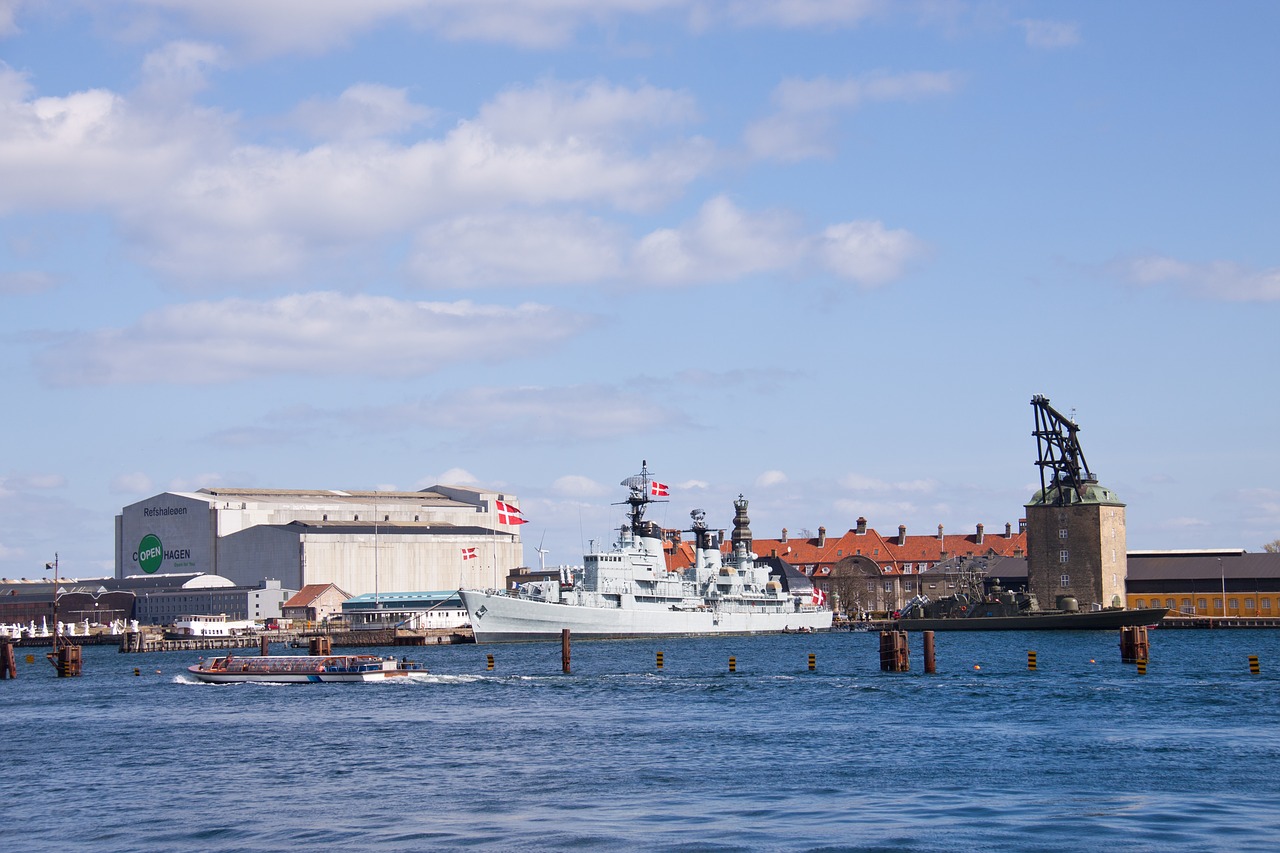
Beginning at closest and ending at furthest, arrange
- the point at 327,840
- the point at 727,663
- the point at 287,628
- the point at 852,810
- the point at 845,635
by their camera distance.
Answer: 1. the point at 327,840
2. the point at 852,810
3. the point at 727,663
4. the point at 845,635
5. the point at 287,628

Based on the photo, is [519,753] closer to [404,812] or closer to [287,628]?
[404,812]

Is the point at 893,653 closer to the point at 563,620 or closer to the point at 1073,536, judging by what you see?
the point at 563,620

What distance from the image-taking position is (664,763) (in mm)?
41344

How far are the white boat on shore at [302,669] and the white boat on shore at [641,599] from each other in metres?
36.0

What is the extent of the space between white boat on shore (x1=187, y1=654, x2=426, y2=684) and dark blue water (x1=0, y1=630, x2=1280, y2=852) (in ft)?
4.84

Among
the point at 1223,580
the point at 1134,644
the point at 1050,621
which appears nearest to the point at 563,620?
the point at 1050,621

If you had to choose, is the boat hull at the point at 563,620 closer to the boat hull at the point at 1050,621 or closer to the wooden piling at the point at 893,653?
the boat hull at the point at 1050,621

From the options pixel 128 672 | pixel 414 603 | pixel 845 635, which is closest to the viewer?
pixel 128 672

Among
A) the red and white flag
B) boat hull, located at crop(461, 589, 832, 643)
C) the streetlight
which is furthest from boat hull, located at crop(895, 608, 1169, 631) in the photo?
the red and white flag

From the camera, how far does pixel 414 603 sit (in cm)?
17425

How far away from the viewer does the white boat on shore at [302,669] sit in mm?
76062

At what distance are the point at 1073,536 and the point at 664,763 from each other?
116m

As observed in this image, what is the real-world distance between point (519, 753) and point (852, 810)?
1410 cm

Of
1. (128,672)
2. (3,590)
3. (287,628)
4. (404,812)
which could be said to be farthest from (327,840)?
(3,590)
